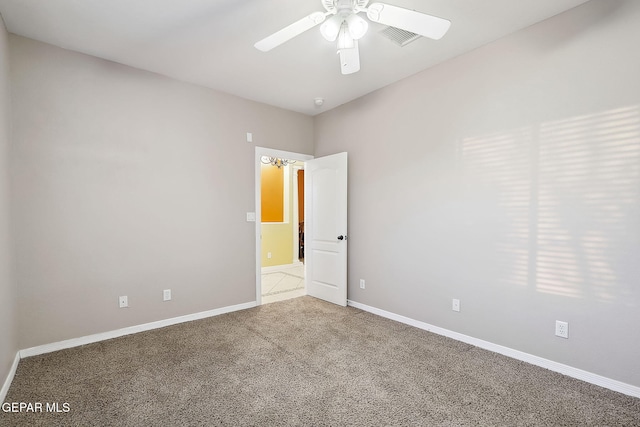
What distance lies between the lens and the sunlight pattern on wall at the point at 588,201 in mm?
2051

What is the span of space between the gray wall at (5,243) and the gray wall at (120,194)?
17 cm

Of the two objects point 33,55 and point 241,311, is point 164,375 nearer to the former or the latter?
point 241,311

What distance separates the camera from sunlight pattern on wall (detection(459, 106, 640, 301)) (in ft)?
6.76

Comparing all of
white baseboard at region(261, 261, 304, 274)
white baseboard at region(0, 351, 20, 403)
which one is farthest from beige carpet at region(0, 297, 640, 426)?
white baseboard at region(261, 261, 304, 274)

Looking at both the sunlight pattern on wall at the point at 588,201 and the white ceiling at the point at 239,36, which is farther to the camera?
the white ceiling at the point at 239,36

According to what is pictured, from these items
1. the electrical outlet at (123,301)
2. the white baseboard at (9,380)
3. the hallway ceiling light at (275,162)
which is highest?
the hallway ceiling light at (275,162)

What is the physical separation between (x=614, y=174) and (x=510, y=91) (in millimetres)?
998

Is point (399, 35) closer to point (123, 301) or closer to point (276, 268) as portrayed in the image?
point (123, 301)

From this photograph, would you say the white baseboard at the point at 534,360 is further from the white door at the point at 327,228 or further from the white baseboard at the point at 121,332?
the white baseboard at the point at 121,332

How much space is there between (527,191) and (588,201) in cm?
39

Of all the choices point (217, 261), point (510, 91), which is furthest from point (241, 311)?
point (510, 91)


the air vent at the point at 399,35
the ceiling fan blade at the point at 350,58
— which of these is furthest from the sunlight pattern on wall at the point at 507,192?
the ceiling fan blade at the point at 350,58

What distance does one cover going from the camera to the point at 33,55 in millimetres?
2625

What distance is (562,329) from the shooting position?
233 centimetres
